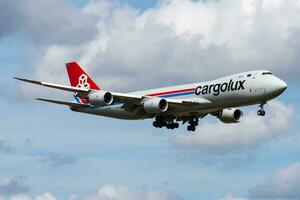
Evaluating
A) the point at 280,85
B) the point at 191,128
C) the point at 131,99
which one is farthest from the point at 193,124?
the point at 280,85

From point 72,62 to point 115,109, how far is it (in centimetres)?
1241

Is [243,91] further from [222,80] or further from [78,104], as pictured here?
[78,104]

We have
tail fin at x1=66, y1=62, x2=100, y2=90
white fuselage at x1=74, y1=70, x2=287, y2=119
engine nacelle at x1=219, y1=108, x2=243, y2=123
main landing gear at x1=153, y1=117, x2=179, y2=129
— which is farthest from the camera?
tail fin at x1=66, y1=62, x2=100, y2=90

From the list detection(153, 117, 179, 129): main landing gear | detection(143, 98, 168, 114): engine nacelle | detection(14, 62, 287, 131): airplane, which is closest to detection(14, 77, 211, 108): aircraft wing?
detection(14, 62, 287, 131): airplane

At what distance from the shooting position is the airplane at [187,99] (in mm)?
84562

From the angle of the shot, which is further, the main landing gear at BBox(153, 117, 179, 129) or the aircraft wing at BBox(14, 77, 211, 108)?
the main landing gear at BBox(153, 117, 179, 129)

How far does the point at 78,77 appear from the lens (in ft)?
336

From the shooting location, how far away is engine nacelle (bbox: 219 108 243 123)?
96.9m

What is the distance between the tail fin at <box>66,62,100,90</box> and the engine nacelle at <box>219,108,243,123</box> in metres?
14.7

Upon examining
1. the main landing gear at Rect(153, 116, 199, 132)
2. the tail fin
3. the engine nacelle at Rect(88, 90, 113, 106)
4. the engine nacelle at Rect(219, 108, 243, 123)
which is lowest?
the engine nacelle at Rect(88, 90, 113, 106)

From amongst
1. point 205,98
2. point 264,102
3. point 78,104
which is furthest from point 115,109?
point 264,102

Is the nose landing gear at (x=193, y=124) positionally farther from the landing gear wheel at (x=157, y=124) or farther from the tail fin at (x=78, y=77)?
the tail fin at (x=78, y=77)

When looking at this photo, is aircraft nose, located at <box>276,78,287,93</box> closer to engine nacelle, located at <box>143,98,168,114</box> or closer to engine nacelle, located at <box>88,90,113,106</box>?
engine nacelle, located at <box>143,98,168,114</box>

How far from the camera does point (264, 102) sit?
84.8 metres
